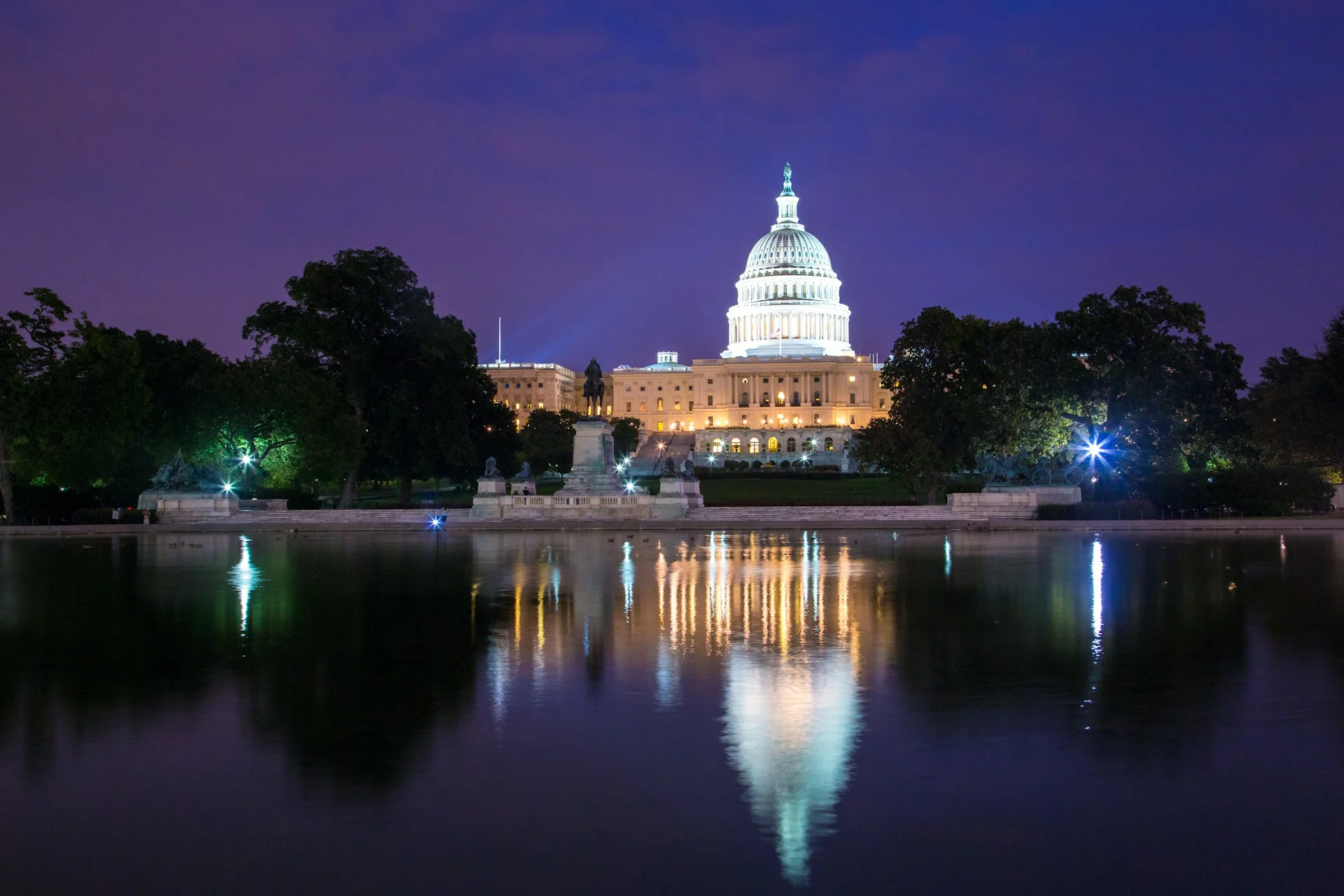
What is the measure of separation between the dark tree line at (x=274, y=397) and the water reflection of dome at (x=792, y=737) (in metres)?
44.8

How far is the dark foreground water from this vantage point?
28.5ft

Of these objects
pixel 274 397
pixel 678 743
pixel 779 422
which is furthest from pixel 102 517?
pixel 779 422

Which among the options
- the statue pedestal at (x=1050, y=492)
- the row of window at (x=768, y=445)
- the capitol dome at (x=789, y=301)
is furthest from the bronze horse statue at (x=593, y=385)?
the capitol dome at (x=789, y=301)

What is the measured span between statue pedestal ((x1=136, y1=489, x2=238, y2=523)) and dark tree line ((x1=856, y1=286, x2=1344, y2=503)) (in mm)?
29638

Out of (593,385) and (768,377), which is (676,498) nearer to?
(593,385)

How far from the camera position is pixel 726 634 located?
1814cm

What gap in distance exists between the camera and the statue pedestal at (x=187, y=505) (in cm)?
5272

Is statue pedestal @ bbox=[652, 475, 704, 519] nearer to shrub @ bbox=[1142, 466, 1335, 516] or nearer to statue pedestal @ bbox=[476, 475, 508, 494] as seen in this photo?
statue pedestal @ bbox=[476, 475, 508, 494]

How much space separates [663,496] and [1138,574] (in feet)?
95.4

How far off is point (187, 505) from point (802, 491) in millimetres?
37606

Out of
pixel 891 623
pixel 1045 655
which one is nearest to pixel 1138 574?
pixel 891 623

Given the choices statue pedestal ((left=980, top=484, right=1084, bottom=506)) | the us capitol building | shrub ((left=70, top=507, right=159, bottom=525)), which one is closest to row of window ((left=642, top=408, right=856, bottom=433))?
the us capitol building

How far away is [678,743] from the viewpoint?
11672mm

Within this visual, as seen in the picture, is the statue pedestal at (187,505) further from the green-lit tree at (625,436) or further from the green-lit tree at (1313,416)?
the green-lit tree at (625,436)
